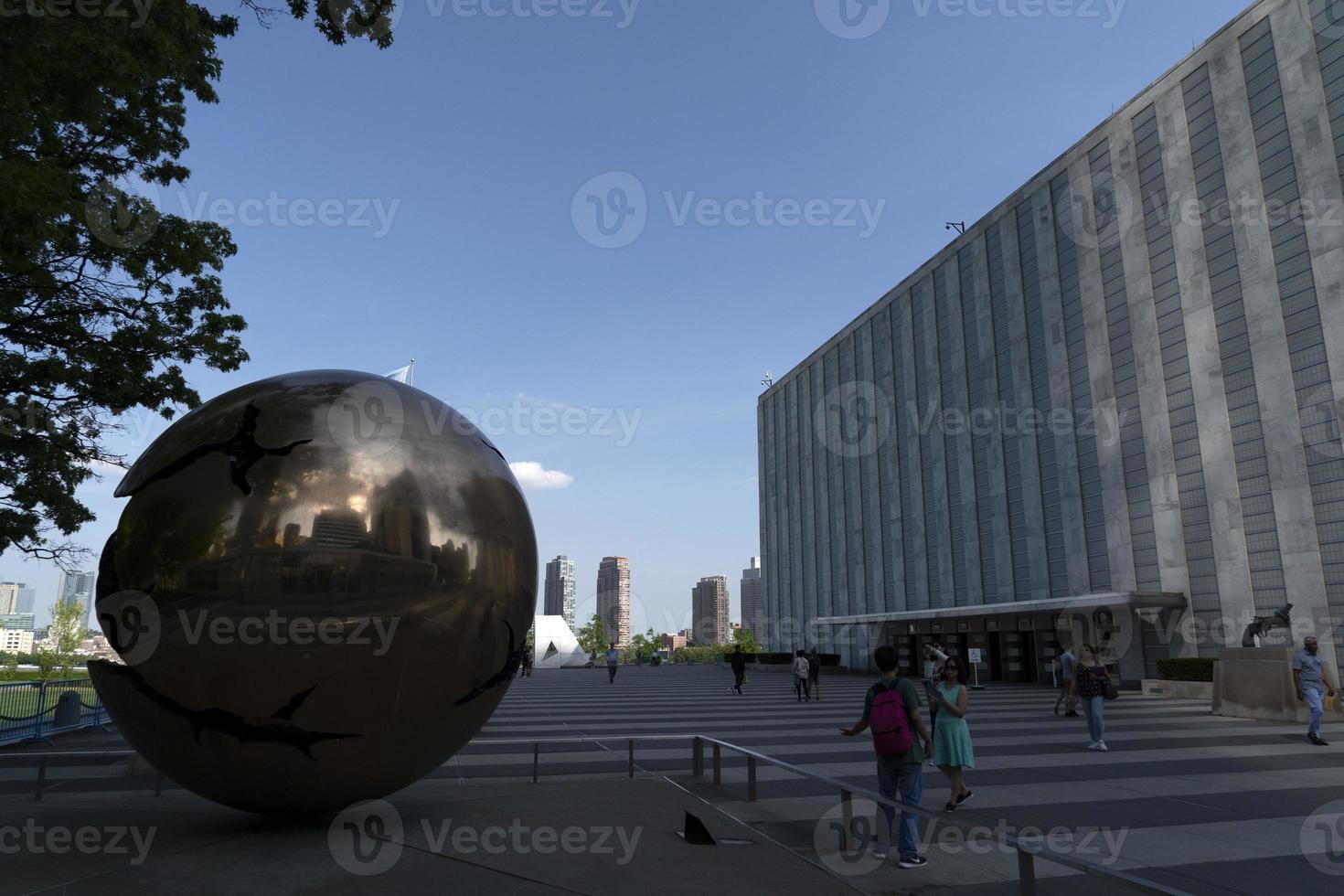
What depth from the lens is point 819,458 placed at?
59.1 meters

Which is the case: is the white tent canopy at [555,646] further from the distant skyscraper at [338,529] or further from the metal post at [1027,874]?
the metal post at [1027,874]

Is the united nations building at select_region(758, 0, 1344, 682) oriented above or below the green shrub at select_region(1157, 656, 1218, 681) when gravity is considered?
above

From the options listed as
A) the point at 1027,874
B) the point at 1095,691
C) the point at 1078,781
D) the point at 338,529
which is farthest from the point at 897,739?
the point at 1095,691

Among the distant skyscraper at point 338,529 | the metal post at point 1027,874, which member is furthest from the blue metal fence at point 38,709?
the metal post at point 1027,874

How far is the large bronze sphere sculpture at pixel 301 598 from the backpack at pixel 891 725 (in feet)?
10.8

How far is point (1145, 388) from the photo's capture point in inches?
1220

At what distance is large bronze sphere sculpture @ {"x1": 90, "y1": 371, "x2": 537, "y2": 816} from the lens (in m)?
4.85

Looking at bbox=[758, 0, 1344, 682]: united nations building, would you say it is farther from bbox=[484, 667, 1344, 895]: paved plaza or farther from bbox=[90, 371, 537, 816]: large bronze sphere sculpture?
bbox=[90, 371, 537, 816]: large bronze sphere sculpture

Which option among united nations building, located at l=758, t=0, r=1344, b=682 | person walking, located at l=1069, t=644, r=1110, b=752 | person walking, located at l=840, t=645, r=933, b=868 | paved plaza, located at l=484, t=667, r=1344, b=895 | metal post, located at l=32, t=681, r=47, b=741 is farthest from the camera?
united nations building, located at l=758, t=0, r=1344, b=682

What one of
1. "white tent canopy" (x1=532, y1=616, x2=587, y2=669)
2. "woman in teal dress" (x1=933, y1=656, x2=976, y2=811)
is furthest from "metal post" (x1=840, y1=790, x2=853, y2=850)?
"white tent canopy" (x1=532, y1=616, x2=587, y2=669)

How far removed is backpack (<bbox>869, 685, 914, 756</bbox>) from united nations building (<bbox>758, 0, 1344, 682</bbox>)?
81.3 ft

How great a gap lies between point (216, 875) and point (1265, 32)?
3595 centimetres

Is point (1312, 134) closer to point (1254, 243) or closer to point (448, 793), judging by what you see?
point (1254, 243)

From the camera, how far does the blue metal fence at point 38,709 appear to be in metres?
14.7
